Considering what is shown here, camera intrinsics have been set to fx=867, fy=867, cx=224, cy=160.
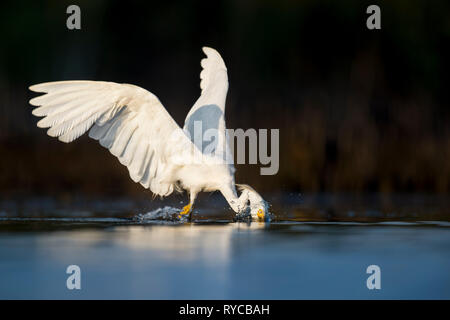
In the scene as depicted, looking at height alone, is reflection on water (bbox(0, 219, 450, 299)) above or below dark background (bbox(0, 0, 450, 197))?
below

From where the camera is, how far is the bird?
Answer: 11.9 metres

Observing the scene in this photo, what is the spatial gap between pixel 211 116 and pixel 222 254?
12.5ft

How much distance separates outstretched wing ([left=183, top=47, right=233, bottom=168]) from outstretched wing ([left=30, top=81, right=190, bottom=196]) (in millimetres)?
775

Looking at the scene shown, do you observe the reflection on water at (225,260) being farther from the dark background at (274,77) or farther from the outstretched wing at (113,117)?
the dark background at (274,77)

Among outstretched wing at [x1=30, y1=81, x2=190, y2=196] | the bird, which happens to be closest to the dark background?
the bird

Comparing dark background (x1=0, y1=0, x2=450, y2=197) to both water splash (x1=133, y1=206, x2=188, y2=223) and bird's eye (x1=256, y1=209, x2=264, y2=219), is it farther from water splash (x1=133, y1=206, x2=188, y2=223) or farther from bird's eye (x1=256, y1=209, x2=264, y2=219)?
bird's eye (x1=256, y1=209, x2=264, y2=219)

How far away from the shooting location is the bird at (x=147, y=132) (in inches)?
467

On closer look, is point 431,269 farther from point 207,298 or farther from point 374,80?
point 374,80

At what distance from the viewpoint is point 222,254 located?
9.95 m

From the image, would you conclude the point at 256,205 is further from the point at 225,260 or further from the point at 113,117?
the point at 225,260

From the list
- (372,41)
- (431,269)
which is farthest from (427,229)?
(372,41)

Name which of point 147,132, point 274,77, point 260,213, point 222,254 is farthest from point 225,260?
point 274,77

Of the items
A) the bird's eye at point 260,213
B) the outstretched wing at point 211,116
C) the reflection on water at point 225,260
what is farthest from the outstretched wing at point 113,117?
the bird's eye at point 260,213

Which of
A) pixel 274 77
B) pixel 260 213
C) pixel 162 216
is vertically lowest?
pixel 162 216
